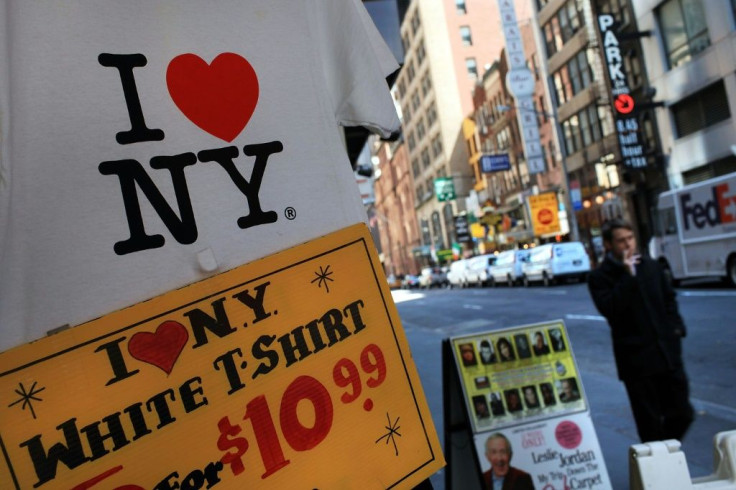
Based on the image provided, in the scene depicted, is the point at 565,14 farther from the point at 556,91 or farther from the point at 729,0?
the point at 729,0

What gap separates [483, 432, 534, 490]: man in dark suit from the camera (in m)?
3.92

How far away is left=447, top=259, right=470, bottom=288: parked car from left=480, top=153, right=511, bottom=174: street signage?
25.3ft

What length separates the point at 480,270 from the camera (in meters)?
39.5

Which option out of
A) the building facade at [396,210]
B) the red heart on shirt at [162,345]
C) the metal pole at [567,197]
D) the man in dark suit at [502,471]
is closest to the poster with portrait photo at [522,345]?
the man in dark suit at [502,471]

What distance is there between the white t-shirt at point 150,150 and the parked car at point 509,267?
3077 cm

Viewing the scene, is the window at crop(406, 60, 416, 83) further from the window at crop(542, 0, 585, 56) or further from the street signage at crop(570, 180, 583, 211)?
the street signage at crop(570, 180, 583, 211)

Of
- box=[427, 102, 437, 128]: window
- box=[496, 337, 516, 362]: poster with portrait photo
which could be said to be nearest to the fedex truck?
box=[496, 337, 516, 362]: poster with portrait photo

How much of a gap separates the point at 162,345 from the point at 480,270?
38.5 metres

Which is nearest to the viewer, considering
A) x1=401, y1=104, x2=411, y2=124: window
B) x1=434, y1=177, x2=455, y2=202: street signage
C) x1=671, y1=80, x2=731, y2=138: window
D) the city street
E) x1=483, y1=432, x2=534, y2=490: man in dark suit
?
x1=483, y1=432, x2=534, y2=490: man in dark suit

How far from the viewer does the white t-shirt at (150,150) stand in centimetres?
179

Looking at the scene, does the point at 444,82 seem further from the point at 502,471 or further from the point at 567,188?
the point at 502,471

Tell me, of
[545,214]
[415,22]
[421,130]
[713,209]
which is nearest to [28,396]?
[713,209]

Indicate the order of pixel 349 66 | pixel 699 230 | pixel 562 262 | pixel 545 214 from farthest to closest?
pixel 545 214, pixel 562 262, pixel 699 230, pixel 349 66

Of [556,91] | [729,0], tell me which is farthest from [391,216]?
[729,0]
